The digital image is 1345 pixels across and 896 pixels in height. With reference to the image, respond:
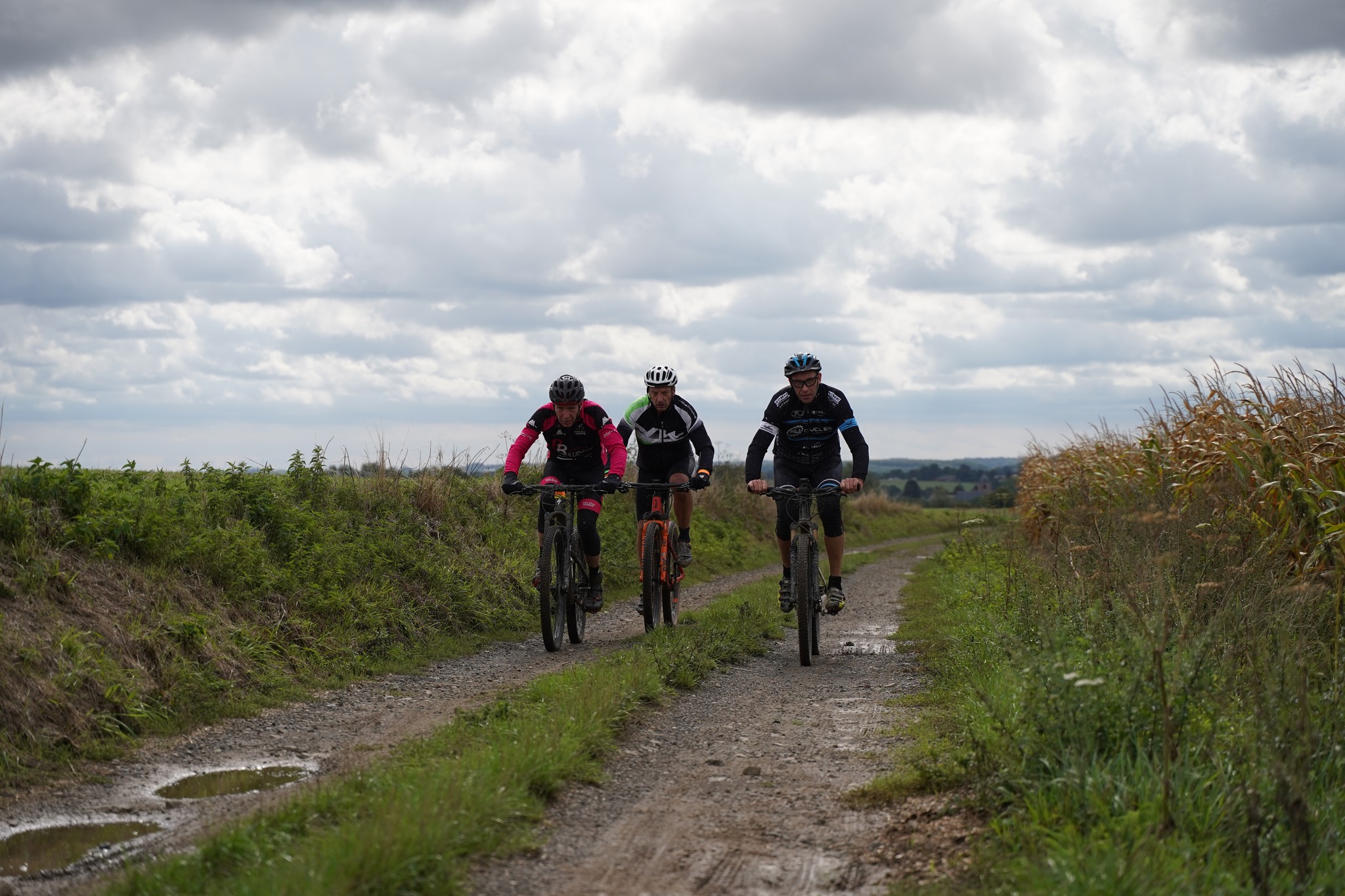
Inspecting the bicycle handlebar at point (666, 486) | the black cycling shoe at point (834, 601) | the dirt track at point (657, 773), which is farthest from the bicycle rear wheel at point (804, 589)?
the bicycle handlebar at point (666, 486)

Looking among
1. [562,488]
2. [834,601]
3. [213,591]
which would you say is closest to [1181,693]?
[834,601]

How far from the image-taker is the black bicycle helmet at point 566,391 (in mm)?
10500

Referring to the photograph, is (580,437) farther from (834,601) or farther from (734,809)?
(734,809)

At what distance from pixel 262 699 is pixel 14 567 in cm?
180

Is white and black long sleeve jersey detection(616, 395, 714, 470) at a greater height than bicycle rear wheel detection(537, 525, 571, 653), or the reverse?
white and black long sleeve jersey detection(616, 395, 714, 470)

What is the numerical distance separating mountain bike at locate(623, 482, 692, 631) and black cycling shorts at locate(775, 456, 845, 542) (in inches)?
38.8

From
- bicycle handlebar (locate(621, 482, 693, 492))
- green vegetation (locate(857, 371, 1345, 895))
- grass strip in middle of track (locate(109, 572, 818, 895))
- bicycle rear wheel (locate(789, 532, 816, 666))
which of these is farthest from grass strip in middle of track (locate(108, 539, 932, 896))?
bicycle handlebar (locate(621, 482, 693, 492))

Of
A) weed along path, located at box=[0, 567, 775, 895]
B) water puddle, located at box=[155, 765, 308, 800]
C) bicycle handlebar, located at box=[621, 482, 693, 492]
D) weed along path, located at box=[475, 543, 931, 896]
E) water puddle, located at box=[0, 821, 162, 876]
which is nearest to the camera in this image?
weed along path, located at box=[475, 543, 931, 896]

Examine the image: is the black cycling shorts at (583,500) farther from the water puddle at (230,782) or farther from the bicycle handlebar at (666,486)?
the water puddle at (230,782)

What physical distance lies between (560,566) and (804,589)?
2.24 metres

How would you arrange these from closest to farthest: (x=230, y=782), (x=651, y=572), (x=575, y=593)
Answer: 1. (x=230, y=782)
2. (x=575, y=593)
3. (x=651, y=572)

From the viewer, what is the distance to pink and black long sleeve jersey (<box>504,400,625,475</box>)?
35.3 ft

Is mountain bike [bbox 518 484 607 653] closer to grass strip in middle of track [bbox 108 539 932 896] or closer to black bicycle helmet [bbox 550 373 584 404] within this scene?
black bicycle helmet [bbox 550 373 584 404]

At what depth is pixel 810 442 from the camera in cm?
1056
